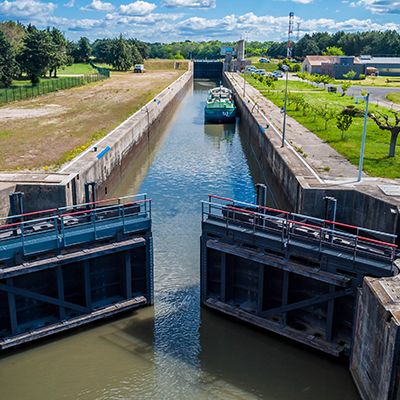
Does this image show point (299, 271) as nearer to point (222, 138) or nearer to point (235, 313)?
point (235, 313)

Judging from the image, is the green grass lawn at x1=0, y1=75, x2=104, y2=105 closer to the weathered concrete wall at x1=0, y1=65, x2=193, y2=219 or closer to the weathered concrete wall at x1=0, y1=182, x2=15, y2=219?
the weathered concrete wall at x1=0, y1=65, x2=193, y2=219

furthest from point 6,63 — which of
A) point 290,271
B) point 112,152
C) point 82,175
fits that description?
point 290,271

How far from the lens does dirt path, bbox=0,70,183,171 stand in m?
26.2

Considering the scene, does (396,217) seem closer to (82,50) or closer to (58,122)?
(58,122)

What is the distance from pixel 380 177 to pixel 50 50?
6015 cm

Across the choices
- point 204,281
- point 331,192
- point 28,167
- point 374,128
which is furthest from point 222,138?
point 204,281

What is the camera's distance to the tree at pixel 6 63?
6147cm

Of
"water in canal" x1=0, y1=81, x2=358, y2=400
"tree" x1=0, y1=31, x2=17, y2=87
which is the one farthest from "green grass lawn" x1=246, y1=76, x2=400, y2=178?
"tree" x1=0, y1=31, x2=17, y2=87

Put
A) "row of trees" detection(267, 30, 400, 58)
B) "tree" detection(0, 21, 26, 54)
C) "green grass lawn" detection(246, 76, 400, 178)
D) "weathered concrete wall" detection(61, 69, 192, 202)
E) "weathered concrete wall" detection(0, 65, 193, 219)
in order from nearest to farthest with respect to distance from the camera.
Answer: "weathered concrete wall" detection(0, 65, 193, 219) → "green grass lawn" detection(246, 76, 400, 178) → "weathered concrete wall" detection(61, 69, 192, 202) → "tree" detection(0, 21, 26, 54) → "row of trees" detection(267, 30, 400, 58)

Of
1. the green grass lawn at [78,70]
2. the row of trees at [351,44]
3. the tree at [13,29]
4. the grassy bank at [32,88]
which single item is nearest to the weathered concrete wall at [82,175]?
the grassy bank at [32,88]

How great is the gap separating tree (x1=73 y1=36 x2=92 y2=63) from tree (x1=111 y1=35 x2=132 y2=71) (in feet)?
53.1

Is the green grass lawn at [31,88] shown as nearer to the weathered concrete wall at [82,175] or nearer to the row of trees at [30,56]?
the row of trees at [30,56]

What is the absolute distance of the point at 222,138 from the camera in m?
45.4

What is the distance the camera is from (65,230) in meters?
13.8
